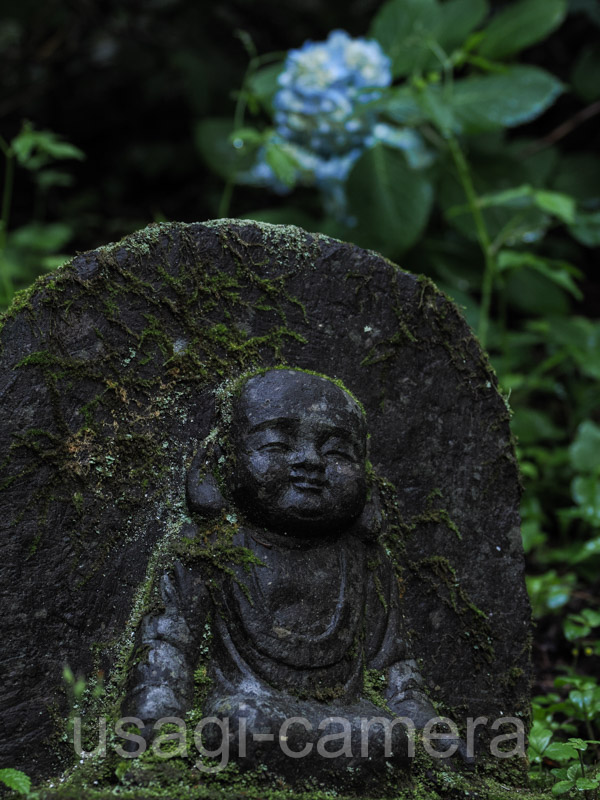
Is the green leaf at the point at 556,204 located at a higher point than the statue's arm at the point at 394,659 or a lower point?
higher

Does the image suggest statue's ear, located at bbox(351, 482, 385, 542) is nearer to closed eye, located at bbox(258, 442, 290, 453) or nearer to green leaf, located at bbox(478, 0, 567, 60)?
closed eye, located at bbox(258, 442, 290, 453)

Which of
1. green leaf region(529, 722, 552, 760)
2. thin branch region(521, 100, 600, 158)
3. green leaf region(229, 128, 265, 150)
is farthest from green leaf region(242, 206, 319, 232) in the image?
green leaf region(529, 722, 552, 760)

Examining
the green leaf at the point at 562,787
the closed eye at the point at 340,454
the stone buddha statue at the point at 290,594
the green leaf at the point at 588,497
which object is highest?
the green leaf at the point at 588,497

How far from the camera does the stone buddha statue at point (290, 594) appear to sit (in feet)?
8.60

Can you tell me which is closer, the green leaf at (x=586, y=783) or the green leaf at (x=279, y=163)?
the green leaf at (x=586, y=783)

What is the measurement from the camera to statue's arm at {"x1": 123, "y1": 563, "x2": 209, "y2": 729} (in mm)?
2588

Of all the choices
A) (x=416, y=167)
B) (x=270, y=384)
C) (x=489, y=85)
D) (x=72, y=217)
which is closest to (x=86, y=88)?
(x=72, y=217)

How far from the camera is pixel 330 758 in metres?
2.54

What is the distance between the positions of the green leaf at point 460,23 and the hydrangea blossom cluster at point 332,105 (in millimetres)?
415

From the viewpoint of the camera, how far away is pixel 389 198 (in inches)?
208

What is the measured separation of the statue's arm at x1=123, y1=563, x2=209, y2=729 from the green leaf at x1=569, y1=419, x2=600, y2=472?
3023mm

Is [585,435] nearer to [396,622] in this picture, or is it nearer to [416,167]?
[416,167]

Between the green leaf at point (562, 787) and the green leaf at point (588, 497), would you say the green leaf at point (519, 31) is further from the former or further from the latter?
the green leaf at point (562, 787)

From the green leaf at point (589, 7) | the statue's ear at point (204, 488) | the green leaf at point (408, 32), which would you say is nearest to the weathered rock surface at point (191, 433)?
the statue's ear at point (204, 488)
